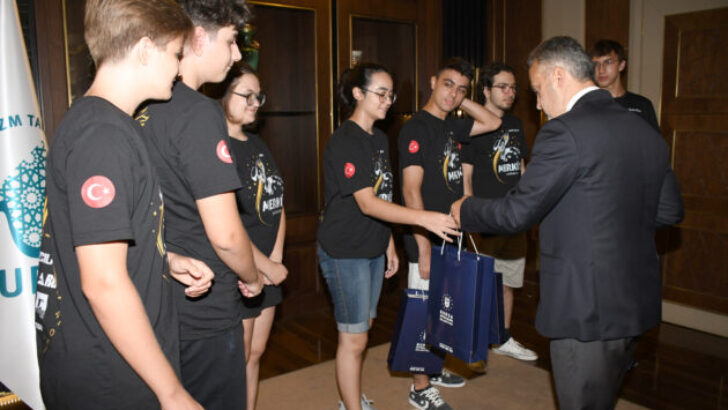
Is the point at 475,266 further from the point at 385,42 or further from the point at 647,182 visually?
the point at 385,42

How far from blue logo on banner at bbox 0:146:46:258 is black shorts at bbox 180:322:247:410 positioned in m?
1.48

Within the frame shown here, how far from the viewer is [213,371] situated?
1525 millimetres

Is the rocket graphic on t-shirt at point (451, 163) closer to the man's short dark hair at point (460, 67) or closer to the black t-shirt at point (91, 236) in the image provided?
the man's short dark hair at point (460, 67)

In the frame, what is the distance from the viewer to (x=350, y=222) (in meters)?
2.42

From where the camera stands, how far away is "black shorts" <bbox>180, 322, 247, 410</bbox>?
151cm

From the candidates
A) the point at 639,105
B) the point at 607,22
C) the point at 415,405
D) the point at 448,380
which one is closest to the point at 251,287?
the point at 415,405

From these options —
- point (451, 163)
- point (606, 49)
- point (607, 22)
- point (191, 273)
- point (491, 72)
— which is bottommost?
point (191, 273)

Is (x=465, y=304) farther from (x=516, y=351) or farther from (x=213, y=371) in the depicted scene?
(x=516, y=351)

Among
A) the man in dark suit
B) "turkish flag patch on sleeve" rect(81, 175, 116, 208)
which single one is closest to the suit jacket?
the man in dark suit

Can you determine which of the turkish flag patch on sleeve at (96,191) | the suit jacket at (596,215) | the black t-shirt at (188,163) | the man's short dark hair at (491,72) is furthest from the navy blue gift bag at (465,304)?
the man's short dark hair at (491,72)

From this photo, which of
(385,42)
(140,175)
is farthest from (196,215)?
(385,42)

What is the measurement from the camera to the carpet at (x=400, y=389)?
292 cm

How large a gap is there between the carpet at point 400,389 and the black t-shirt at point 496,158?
1123mm

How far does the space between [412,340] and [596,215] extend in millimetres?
1113
